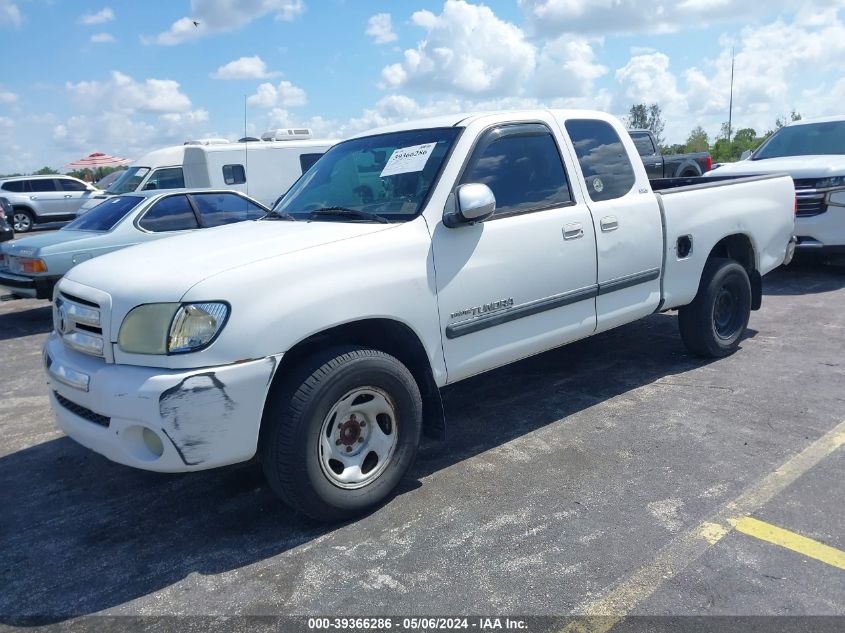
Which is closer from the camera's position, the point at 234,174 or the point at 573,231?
the point at 573,231

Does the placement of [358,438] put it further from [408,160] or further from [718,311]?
[718,311]

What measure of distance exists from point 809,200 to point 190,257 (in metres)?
7.73

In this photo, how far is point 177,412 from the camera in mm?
2975

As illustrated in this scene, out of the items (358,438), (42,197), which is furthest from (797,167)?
(42,197)

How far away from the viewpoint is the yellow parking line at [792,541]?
301 centimetres

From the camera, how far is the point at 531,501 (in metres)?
3.62

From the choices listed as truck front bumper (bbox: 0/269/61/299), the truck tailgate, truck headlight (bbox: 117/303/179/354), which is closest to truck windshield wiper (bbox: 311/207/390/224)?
truck headlight (bbox: 117/303/179/354)

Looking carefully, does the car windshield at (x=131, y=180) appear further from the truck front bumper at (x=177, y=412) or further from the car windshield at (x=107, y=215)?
the truck front bumper at (x=177, y=412)

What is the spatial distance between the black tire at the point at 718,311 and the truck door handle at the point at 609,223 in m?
1.29

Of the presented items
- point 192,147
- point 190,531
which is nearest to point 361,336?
point 190,531

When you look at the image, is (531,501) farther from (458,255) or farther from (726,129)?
(726,129)

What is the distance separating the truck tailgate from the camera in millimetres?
5141

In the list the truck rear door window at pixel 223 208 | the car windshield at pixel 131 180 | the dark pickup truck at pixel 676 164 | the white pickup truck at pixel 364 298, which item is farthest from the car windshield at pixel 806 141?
the car windshield at pixel 131 180

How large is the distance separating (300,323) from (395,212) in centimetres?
102
